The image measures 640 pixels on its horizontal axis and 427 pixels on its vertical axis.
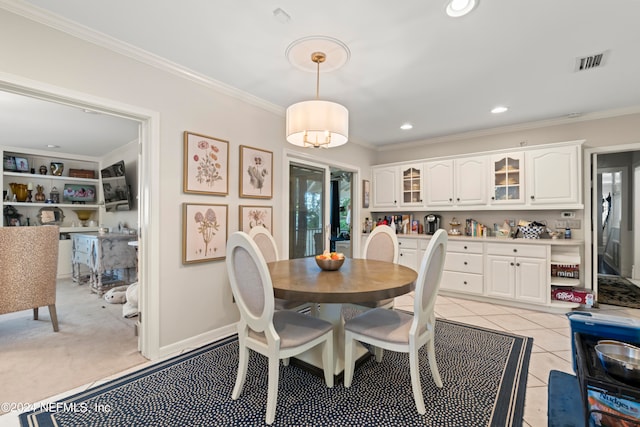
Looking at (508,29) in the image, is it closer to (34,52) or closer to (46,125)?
(34,52)

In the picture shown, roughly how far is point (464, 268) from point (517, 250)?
692 millimetres

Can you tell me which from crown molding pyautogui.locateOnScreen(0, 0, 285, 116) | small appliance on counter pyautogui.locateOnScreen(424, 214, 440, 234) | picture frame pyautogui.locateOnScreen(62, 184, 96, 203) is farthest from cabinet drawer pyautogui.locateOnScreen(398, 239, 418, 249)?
picture frame pyautogui.locateOnScreen(62, 184, 96, 203)

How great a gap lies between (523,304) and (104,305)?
18.1 feet

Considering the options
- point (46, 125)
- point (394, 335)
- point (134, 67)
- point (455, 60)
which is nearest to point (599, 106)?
point (455, 60)

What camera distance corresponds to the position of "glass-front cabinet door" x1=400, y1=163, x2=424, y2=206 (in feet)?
15.6

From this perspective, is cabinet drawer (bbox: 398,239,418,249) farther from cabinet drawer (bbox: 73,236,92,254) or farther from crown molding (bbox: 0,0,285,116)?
cabinet drawer (bbox: 73,236,92,254)

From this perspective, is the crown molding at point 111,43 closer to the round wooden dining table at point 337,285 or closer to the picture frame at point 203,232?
the picture frame at point 203,232

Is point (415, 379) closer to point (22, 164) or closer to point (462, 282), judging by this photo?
point (462, 282)

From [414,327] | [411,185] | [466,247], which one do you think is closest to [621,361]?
A: [414,327]

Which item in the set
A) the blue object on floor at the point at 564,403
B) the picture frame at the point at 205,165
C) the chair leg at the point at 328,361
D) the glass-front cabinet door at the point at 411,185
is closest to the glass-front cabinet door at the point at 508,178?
the glass-front cabinet door at the point at 411,185

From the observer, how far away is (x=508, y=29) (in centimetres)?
201

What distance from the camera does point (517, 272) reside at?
372 centimetres

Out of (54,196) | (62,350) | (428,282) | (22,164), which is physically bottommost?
(62,350)

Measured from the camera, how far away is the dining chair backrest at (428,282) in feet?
5.63
